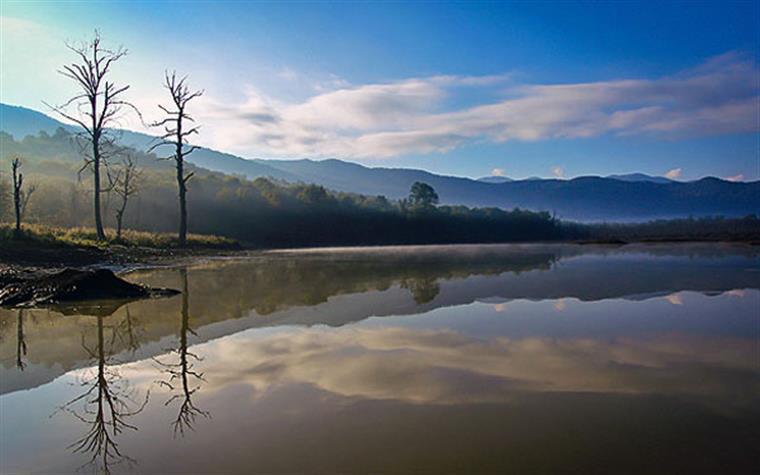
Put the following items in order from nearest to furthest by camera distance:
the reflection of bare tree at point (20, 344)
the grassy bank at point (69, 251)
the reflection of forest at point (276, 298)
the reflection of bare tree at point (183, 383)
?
the reflection of bare tree at point (183, 383) → the reflection of bare tree at point (20, 344) → the reflection of forest at point (276, 298) → the grassy bank at point (69, 251)

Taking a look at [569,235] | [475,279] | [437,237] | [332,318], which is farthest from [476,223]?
[332,318]

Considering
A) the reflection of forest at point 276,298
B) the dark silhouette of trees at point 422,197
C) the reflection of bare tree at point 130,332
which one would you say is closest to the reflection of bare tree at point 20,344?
the reflection of forest at point 276,298

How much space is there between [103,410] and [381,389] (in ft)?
8.66

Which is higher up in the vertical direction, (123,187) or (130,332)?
(123,187)

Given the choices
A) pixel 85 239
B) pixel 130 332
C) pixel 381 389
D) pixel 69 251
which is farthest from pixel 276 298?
pixel 85 239

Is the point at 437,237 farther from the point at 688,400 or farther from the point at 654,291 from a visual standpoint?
the point at 688,400

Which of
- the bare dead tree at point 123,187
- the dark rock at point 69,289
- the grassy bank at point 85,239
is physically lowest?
the dark rock at point 69,289

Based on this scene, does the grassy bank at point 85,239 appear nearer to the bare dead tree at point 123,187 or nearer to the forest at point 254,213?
the bare dead tree at point 123,187

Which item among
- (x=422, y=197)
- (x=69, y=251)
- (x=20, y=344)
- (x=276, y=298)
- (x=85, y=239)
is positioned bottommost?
(x=276, y=298)

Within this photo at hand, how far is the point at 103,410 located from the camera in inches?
180

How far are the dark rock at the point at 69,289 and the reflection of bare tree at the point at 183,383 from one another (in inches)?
173

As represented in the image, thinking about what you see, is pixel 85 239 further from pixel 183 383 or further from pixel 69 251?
pixel 183 383

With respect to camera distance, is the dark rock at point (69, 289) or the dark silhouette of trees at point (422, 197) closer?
the dark rock at point (69, 289)

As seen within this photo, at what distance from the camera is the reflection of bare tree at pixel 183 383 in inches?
166
